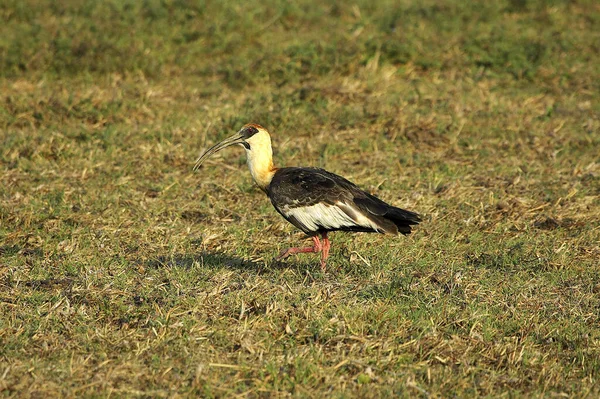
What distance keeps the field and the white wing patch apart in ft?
1.32

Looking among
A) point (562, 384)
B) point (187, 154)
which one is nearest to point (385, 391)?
point (562, 384)

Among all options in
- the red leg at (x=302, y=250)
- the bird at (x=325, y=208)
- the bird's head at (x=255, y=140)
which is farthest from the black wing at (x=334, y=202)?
the bird's head at (x=255, y=140)

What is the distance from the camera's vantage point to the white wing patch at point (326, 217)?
263 inches

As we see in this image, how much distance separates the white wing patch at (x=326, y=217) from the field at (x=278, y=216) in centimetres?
40

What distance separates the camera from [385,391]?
16.4ft

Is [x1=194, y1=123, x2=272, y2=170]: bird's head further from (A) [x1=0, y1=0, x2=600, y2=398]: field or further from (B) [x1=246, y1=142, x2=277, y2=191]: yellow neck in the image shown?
(A) [x1=0, y1=0, x2=600, y2=398]: field

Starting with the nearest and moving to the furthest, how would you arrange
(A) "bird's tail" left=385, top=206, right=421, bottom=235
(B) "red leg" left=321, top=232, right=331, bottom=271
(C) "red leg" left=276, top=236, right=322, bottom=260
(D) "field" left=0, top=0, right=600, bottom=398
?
1. (D) "field" left=0, top=0, right=600, bottom=398
2. (A) "bird's tail" left=385, top=206, right=421, bottom=235
3. (C) "red leg" left=276, top=236, right=322, bottom=260
4. (B) "red leg" left=321, top=232, right=331, bottom=271

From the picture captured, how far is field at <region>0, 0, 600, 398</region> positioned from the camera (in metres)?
5.29

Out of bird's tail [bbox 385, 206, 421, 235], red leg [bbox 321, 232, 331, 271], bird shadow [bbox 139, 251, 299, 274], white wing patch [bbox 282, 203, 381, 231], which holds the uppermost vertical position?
bird's tail [bbox 385, 206, 421, 235]

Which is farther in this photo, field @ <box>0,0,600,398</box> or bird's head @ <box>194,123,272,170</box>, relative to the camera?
bird's head @ <box>194,123,272,170</box>

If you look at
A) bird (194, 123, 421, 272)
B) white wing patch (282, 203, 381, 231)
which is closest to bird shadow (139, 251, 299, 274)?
bird (194, 123, 421, 272)

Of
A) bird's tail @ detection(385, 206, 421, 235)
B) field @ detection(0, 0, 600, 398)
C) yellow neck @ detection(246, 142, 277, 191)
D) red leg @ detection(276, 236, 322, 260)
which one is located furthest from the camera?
yellow neck @ detection(246, 142, 277, 191)

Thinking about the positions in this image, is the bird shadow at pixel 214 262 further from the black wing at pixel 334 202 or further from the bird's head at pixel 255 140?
→ the bird's head at pixel 255 140

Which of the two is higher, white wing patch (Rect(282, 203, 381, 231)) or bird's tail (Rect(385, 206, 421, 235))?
bird's tail (Rect(385, 206, 421, 235))
